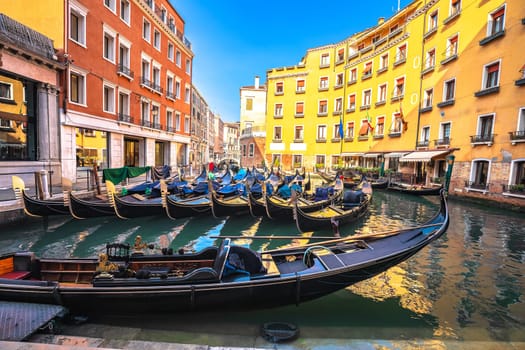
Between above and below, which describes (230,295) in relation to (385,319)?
above

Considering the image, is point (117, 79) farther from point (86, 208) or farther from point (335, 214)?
point (335, 214)

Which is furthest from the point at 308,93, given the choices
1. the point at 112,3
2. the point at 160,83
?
the point at 112,3

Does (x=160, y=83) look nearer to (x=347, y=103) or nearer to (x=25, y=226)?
(x=25, y=226)

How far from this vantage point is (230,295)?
10.2ft

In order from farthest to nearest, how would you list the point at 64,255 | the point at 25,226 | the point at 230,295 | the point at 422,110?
the point at 422,110 < the point at 25,226 < the point at 64,255 < the point at 230,295

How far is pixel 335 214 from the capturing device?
739 cm

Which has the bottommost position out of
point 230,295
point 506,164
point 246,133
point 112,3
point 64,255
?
point 64,255

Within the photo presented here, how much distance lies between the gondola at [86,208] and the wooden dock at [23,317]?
4765 millimetres

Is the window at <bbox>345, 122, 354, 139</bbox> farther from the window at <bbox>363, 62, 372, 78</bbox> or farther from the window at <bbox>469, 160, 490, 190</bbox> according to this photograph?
the window at <bbox>469, 160, 490, 190</bbox>

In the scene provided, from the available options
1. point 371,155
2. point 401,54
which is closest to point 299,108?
point 371,155

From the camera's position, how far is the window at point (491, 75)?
11.5 m

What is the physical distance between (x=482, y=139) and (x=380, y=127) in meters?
8.42

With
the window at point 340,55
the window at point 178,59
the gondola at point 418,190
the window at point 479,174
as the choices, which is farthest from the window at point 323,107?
the window at point 479,174

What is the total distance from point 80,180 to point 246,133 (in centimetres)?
2058
